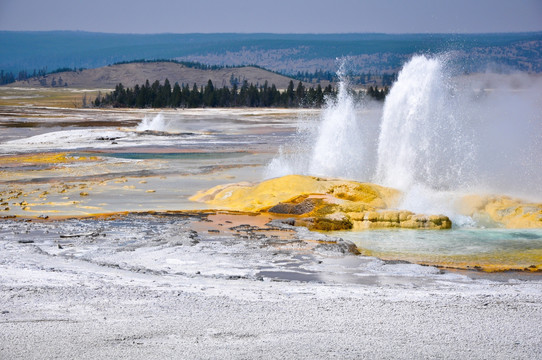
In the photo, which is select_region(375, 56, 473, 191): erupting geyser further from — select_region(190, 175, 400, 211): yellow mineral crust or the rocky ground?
the rocky ground

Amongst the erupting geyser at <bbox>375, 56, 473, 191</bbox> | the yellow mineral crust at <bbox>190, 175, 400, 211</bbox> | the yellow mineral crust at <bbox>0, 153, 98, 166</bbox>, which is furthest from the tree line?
the yellow mineral crust at <bbox>190, 175, 400, 211</bbox>

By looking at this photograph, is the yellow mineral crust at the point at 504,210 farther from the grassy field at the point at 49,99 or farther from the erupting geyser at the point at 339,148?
the grassy field at the point at 49,99

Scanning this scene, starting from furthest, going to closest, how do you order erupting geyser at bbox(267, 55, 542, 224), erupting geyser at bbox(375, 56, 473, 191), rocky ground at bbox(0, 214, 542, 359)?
erupting geyser at bbox(375, 56, 473, 191)
erupting geyser at bbox(267, 55, 542, 224)
rocky ground at bbox(0, 214, 542, 359)

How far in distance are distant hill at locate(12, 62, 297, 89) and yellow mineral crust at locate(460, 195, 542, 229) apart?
4847 inches

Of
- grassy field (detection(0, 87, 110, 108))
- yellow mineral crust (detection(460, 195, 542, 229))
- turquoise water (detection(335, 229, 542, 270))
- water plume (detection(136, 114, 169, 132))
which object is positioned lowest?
grassy field (detection(0, 87, 110, 108))

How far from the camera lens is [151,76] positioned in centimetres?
14875

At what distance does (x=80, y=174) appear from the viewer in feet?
77.9

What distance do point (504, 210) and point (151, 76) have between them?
452 ft

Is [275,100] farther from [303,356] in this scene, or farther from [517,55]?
[303,356]

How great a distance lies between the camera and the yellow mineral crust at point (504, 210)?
49.2 ft

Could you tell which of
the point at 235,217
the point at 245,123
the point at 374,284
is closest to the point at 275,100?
the point at 245,123

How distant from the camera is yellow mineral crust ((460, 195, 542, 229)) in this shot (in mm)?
15000

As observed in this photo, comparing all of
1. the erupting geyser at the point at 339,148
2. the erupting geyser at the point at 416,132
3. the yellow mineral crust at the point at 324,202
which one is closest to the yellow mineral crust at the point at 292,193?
the yellow mineral crust at the point at 324,202

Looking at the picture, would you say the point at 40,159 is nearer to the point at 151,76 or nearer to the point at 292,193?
the point at 292,193
